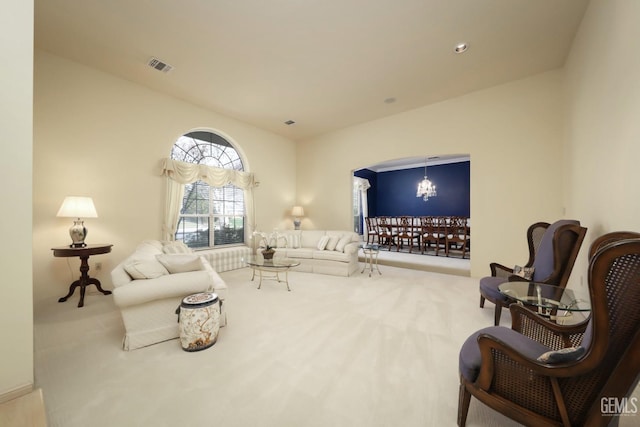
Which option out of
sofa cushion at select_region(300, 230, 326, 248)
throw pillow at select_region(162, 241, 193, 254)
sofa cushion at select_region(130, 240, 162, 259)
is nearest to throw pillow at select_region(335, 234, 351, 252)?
sofa cushion at select_region(300, 230, 326, 248)

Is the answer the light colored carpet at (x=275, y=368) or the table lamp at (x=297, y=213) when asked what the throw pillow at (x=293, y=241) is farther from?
the light colored carpet at (x=275, y=368)

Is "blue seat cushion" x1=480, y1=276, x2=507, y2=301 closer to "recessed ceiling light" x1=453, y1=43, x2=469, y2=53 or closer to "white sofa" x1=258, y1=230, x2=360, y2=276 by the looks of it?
"white sofa" x1=258, y1=230, x2=360, y2=276

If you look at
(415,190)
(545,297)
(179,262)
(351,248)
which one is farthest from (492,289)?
(415,190)

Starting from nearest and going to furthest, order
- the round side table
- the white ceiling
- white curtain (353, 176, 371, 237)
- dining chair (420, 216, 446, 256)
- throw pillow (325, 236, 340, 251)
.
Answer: the white ceiling, the round side table, throw pillow (325, 236, 340, 251), dining chair (420, 216, 446, 256), white curtain (353, 176, 371, 237)

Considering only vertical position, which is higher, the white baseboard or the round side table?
the round side table

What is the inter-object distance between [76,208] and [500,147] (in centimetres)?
653

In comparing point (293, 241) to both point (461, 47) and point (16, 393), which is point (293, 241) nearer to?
point (16, 393)

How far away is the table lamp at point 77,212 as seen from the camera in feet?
9.98

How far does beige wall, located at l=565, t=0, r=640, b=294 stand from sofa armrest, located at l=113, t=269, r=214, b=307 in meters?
3.56

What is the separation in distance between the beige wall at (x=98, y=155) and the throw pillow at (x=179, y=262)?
2133mm

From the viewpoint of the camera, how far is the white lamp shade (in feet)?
9.96

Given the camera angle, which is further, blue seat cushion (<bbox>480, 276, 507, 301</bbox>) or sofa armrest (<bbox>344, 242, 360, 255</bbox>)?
sofa armrest (<bbox>344, 242, 360, 255</bbox>)

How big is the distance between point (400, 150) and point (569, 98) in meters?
2.58

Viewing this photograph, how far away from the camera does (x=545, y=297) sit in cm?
165
